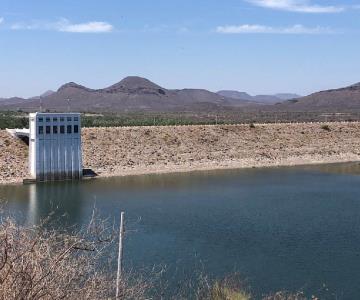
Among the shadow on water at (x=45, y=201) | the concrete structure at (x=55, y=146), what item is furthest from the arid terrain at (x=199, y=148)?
the shadow on water at (x=45, y=201)

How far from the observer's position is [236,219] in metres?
Result: 34.6

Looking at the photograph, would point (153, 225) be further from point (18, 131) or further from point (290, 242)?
point (18, 131)

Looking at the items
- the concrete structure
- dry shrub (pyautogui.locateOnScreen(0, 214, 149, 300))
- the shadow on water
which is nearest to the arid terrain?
the concrete structure

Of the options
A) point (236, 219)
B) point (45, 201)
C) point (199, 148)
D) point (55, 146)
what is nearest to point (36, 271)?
point (236, 219)

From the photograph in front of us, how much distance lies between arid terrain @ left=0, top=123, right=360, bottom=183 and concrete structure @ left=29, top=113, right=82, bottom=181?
2.22 metres

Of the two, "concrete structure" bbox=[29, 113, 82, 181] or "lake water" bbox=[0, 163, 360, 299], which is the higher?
"concrete structure" bbox=[29, 113, 82, 181]

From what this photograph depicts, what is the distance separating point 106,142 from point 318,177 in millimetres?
21941

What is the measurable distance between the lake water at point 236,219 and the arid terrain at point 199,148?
4288 millimetres

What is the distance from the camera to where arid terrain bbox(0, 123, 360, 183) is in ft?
188

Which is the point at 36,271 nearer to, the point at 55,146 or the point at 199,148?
the point at 55,146

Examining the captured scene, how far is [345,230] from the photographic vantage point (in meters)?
31.5

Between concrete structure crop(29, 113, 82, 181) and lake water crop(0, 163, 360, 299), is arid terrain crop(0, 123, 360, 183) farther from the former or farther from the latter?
lake water crop(0, 163, 360, 299)

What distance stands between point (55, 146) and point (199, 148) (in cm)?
1939

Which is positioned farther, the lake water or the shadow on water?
the shadow on water
